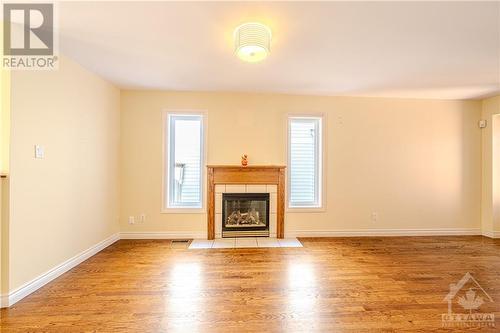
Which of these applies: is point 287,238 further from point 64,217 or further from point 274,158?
point 64,217

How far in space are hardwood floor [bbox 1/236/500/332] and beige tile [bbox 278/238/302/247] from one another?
0.19 metres

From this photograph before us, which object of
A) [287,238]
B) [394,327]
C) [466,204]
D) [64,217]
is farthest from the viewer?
[466,204]

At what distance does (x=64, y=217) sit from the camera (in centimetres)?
276

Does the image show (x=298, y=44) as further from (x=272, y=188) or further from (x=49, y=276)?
(x=49, y=276)

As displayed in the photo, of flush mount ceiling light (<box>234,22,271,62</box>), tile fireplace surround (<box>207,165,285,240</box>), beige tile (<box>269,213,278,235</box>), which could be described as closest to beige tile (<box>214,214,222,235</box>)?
tile fireplace surround (<box>207,165,285,240</box>)

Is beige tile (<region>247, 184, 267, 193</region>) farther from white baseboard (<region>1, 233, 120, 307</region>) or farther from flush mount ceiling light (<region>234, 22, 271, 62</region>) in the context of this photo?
flush mount ceiling light (<region>234, 22, 271, 62</region>)

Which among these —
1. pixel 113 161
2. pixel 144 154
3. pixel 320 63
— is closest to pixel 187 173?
pixel 144 154

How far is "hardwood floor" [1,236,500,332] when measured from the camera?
1.90 m

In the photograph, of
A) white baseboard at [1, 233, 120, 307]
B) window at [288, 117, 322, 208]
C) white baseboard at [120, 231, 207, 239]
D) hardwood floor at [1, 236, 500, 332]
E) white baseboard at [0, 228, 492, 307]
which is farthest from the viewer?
window at [288, 117, 322, 208]

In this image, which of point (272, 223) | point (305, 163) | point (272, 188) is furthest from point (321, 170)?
point (272, 223)

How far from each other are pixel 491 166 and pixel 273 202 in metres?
3.72

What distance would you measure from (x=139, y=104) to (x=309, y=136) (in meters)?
2.86

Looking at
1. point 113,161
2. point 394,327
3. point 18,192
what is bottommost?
point 394,327

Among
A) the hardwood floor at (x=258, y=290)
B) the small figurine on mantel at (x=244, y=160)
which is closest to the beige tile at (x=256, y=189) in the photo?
the small figurine on mantel at (x=244, y=160)
